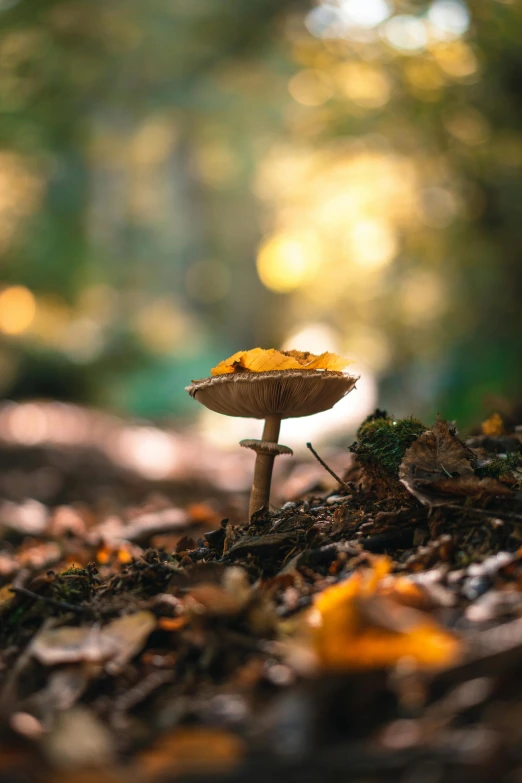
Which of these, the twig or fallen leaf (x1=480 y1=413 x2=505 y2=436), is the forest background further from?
the twig

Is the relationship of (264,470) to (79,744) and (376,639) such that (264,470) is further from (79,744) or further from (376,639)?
(79,744)

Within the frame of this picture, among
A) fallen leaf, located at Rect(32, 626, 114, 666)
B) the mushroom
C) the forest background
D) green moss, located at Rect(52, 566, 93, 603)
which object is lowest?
fallen leaf, located at Rect(32, 626, 114, 666)

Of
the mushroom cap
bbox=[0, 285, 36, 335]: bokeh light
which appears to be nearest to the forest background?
bbox=[0, 285, 36, 335]: bokeh light

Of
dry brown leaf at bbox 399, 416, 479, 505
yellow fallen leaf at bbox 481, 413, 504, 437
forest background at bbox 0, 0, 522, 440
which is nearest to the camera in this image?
dry brown leaf at bbox 399, 416, 479, 505

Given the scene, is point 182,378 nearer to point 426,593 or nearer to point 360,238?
point 360,238

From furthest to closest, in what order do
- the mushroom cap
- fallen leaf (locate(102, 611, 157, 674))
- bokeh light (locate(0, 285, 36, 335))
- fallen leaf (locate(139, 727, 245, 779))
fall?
bokeh light (locate(0, 285, 36, 335)) < the mushroom cap < fallen leaf (locate(102, 611, 157, 674)) < fallen leaf (locate(139, 727, 245, 779))

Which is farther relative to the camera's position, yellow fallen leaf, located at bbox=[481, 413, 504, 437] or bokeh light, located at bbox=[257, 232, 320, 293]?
bokeh light, located at bbox=[257, 232, 320, 293]

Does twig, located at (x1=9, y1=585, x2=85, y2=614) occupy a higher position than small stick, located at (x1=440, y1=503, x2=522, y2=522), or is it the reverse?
small stick, located at (x1=440, y1=503, x2=522, y2=522)

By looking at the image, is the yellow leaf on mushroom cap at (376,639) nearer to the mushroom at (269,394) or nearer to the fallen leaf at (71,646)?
the fallen leaf at (71,646)
